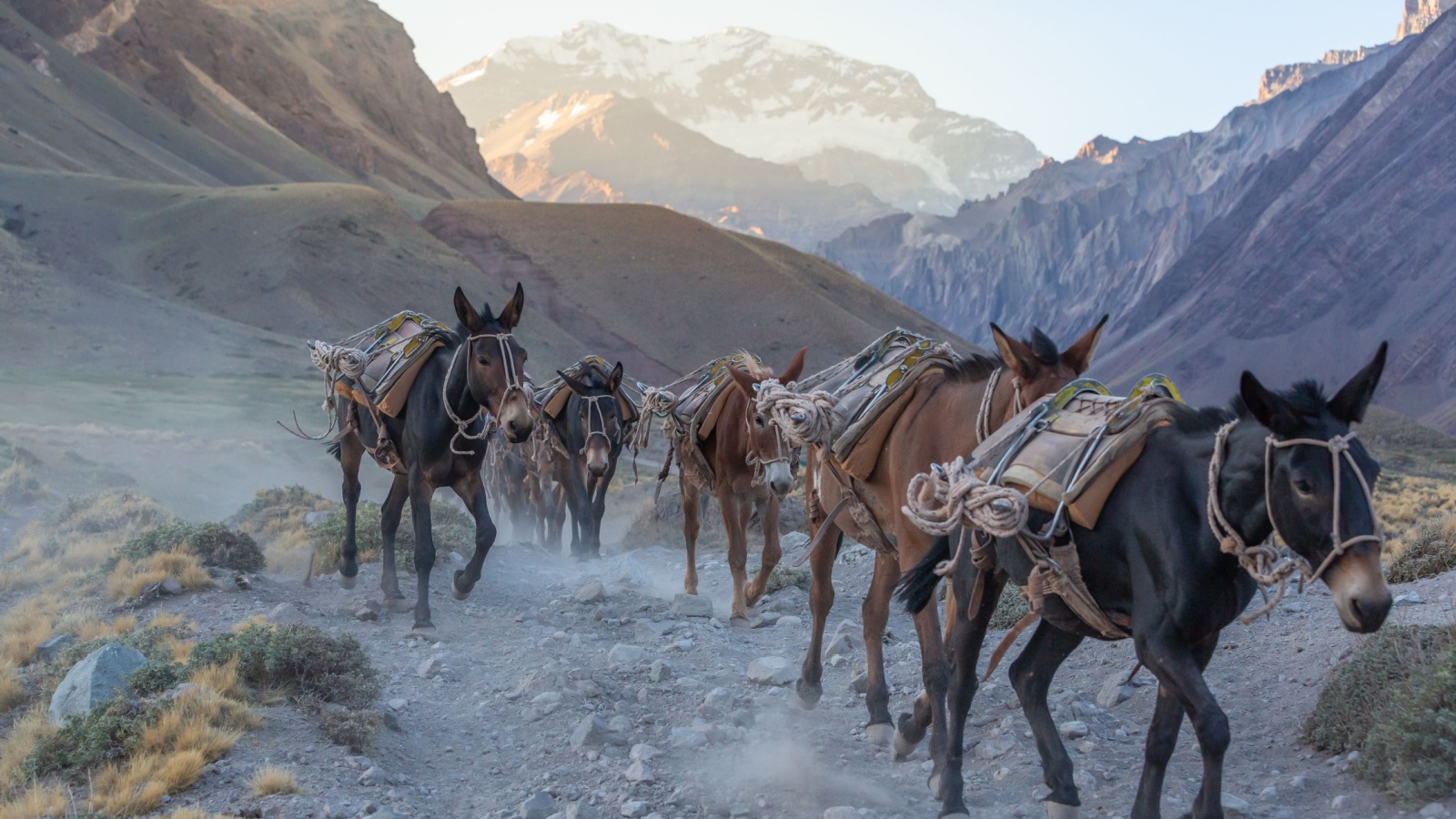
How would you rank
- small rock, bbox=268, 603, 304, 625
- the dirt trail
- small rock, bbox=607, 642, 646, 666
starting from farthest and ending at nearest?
small rock, bbox=268, 603, 304, 625 < small rock, bbox=607, 642, 646, 666 < the dirt trail

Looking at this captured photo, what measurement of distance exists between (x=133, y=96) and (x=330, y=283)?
44.2m

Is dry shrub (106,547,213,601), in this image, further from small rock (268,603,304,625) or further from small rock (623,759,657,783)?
small rock (623,759,657,783)

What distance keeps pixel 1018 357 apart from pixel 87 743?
5.45 meters

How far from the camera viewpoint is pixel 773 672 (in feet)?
27.3

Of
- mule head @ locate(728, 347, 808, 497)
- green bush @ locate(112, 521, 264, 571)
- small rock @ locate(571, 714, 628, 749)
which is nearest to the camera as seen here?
small rock @ locate(571, 714, 628, 749)

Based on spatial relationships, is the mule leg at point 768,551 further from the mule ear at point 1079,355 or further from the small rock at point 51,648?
the small rock at point 51,648

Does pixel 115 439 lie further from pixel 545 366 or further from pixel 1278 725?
pixel 545 366

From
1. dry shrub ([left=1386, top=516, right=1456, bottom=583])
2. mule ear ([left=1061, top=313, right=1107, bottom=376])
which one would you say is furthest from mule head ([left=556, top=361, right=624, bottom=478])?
dry shrub ([left=1386, top=516, right=1456, bottom=583])

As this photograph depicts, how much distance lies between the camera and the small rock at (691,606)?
1042 cm

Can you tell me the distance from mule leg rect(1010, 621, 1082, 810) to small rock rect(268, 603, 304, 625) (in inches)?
252

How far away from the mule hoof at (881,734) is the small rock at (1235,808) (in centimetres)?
203

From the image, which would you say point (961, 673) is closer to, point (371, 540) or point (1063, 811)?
point (1063, 811)

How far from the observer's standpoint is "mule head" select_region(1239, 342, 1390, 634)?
3.86m

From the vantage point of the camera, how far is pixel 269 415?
34.2 metres
